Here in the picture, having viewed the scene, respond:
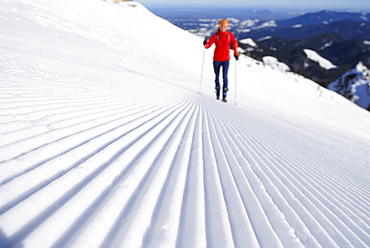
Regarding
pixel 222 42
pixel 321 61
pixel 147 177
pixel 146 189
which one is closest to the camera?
pixel 146 189

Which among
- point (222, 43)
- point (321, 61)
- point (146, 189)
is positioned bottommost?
point (146, 189)

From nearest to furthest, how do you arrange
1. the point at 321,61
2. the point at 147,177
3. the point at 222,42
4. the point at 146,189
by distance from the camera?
the point at 146,189, the point at 147,177, the point at 222,42, the point at 321,61

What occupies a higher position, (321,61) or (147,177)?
(321,61)

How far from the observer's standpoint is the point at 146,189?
1.53m

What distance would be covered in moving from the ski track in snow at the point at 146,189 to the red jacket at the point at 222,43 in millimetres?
3829

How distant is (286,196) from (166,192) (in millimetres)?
923

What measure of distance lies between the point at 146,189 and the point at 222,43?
17.3 feet

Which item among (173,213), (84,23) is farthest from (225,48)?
(84,23)

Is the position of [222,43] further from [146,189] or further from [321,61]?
[321,61]

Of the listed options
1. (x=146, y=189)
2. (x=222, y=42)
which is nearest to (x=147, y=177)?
(x=146, y=189)

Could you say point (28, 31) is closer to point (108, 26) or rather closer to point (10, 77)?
point (108, 26)

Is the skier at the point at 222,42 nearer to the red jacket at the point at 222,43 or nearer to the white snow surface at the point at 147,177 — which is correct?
the red jacket at the point at 222,43

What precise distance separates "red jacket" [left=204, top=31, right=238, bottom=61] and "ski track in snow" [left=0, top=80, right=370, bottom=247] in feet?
12.6

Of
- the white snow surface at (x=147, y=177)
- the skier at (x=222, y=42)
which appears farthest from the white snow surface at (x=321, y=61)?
the white snow surface at (x=147, y=177)
